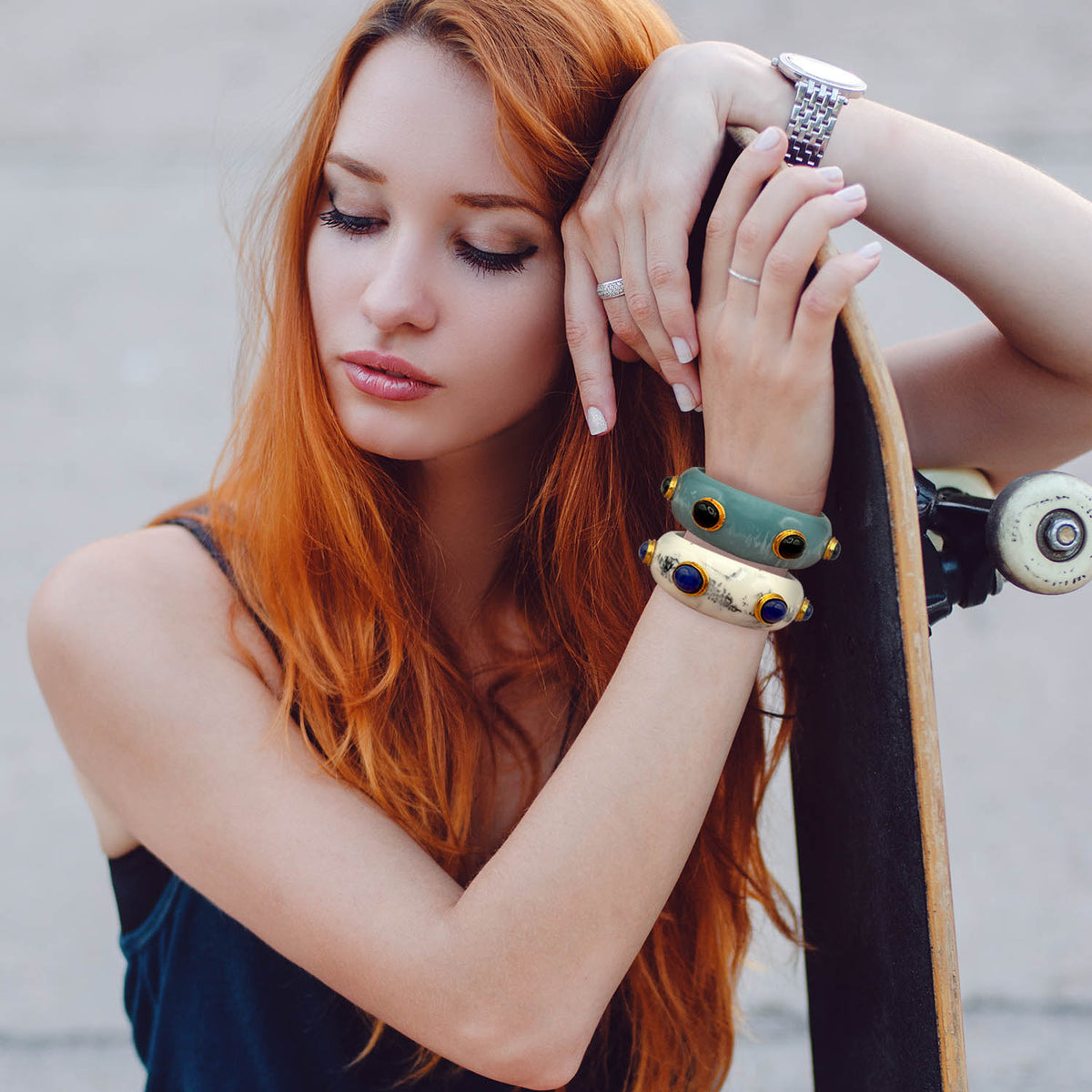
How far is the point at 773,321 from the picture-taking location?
0.85 m

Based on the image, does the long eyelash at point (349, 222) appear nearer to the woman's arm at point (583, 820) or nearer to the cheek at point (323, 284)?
the cheek at point (323, 284)

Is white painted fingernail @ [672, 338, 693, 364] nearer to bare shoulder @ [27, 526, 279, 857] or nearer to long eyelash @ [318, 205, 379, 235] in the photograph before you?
long eyelash @ [318, 205, 379, 235]

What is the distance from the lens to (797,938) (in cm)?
131

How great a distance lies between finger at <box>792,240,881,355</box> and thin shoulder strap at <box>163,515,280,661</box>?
668 millimetres

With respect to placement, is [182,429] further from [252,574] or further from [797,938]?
[797,938]

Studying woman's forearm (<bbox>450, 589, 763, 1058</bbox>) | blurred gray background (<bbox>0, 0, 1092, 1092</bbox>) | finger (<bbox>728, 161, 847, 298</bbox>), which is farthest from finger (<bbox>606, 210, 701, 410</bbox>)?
blurred gray background (<bbox>0, 0, 1092, 1092</bbox>)

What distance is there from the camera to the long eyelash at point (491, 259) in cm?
104

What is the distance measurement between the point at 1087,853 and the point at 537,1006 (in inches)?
93.3

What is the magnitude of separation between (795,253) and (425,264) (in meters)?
0.38

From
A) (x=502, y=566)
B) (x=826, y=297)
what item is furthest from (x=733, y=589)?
(x=502, y=566)

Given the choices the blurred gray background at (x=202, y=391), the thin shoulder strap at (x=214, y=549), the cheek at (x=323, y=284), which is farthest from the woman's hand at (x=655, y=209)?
the blurred gray background at (x=202, y=391)

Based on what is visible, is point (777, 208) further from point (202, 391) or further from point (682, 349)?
point (202, 391)

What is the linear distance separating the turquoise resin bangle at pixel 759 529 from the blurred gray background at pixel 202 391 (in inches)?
79.0

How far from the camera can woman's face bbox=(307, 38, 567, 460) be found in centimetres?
101
